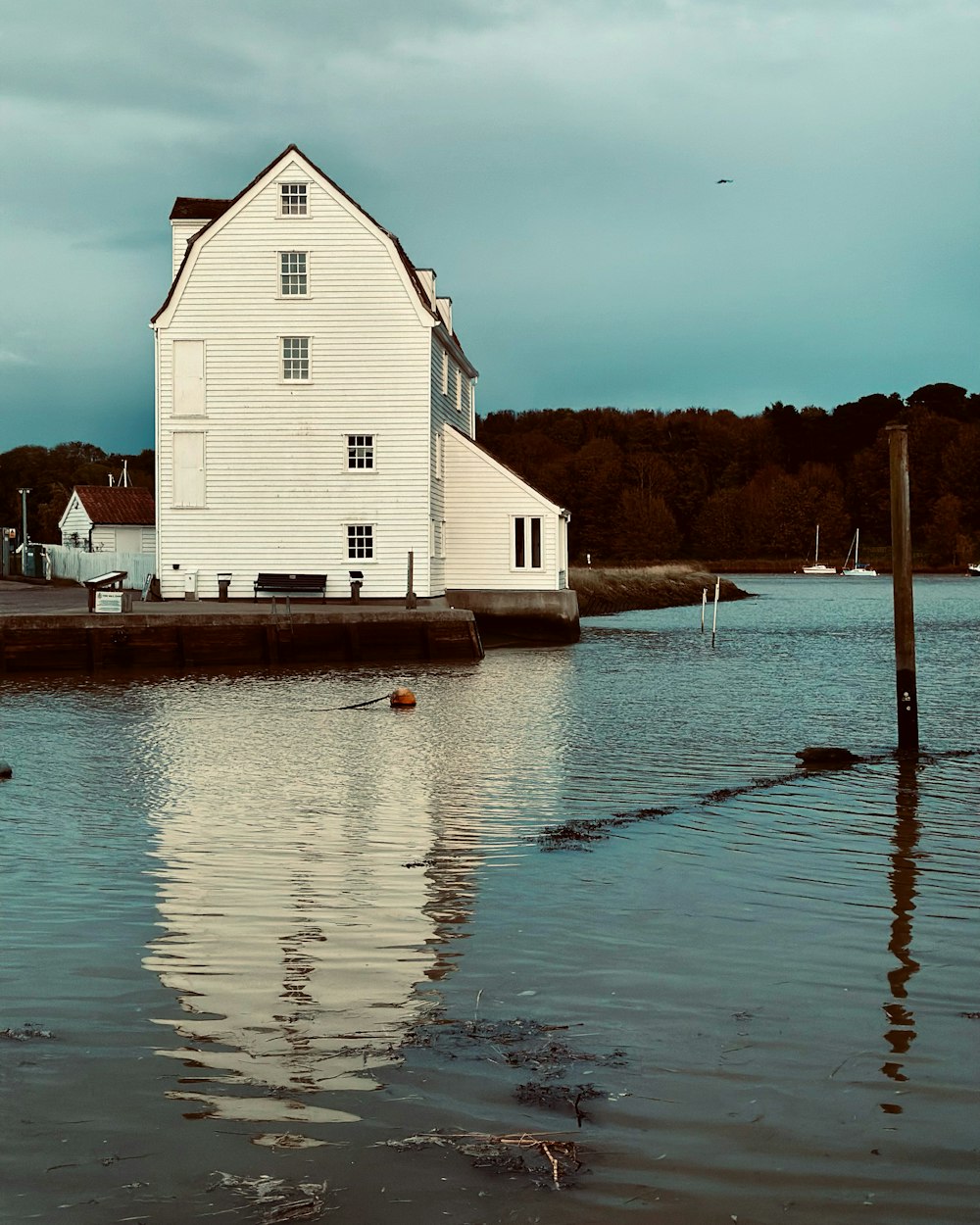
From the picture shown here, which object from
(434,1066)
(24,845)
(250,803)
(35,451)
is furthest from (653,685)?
(35,451)

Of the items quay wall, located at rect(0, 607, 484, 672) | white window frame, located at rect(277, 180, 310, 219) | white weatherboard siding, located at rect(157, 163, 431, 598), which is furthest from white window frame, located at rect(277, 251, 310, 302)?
quay wall, located at rect(0, 607, 484, 672)

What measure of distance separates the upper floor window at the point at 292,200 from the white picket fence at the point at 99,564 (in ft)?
43.8

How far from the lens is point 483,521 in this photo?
4391cm

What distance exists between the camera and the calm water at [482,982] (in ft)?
16.5

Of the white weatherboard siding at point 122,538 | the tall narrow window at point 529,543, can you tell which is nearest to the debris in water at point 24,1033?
the tall narrow window at point 529,543

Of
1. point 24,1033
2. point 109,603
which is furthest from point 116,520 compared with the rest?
point 24,1033

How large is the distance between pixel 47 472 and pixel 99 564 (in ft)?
314

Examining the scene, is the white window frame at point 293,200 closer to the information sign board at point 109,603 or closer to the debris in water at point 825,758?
the information sign board at point 109,603

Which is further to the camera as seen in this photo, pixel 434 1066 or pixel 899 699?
pixel 899 699

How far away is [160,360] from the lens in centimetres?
3969

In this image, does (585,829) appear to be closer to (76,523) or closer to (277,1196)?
(277,1196)

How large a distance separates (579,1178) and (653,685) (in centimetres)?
2500

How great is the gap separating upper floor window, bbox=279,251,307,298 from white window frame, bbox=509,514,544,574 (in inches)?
377

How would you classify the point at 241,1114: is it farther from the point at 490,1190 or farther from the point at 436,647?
the point at 436,647
